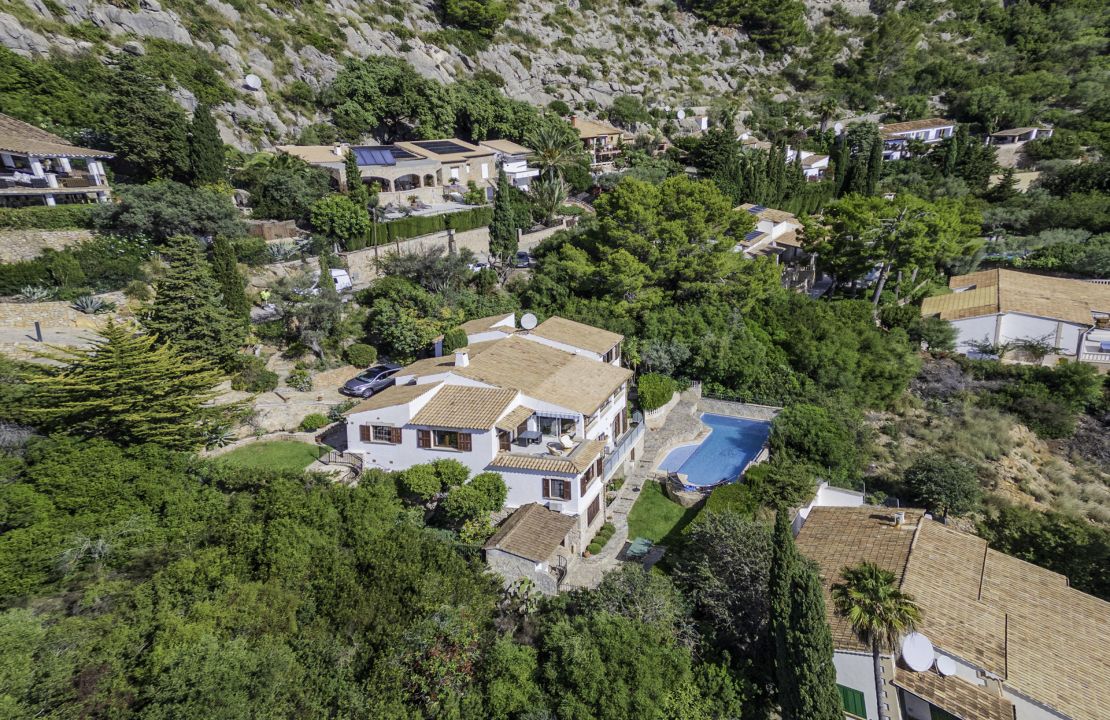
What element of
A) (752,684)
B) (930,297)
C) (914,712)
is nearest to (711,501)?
(752,684)

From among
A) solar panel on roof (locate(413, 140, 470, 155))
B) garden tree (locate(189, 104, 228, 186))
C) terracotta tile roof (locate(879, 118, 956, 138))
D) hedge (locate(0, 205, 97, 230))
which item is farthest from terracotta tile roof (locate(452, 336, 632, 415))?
terracotta tile roof (locate(879, 118, 956, 138))

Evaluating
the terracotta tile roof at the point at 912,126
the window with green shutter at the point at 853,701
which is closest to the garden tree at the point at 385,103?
the window with green shutter at the point at 853,701

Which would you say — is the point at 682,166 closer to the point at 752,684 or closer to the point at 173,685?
the point at 752,684

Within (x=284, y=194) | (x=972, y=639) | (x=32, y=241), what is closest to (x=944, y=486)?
(x=972, y=639)

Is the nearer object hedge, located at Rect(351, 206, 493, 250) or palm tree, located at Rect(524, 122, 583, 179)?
hedge, located at Rect(351, 206, 493, 250)

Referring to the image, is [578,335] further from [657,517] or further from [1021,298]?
[1021,298]

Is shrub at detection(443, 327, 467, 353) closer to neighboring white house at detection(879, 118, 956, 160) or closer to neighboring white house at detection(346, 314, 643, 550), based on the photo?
neighboring white house at detection(346, 314, 643, 550)

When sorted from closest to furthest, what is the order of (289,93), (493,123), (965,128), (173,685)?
1. (173,685)
2. (289,93)
3. (493,123)
4. (965,128)
